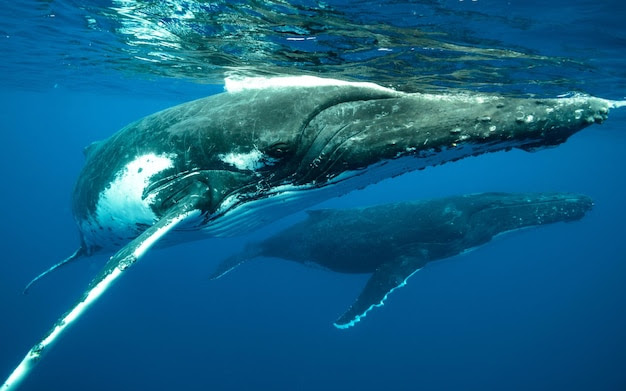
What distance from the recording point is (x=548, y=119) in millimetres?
3883

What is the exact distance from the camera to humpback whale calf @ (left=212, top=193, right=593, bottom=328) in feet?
37.7

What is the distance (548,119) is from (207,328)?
24.3 meters

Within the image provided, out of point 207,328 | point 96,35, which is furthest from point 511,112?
point 207,328

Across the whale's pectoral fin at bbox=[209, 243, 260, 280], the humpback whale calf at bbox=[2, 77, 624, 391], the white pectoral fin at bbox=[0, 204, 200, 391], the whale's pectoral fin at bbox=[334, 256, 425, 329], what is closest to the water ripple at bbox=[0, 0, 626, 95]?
the humpback whale calf at bbox=[2, 77, 624, 391]

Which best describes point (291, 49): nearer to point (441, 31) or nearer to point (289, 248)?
point (441, 31)

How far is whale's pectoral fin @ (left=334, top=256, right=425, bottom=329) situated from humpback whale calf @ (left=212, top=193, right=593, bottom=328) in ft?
0.09

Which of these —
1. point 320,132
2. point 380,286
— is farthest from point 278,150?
point 380,286

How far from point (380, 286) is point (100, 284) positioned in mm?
8236

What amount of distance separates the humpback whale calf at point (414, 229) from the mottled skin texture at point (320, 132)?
21.3ft

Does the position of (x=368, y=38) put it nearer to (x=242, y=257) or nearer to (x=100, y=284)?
(x=100, y=284)

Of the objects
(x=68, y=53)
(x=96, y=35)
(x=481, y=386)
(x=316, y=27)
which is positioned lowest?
(x=481, y=386)

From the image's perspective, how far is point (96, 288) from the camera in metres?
3.52

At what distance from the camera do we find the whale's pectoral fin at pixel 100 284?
121 inches

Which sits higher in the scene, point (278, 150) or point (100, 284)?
point (278, 150)
